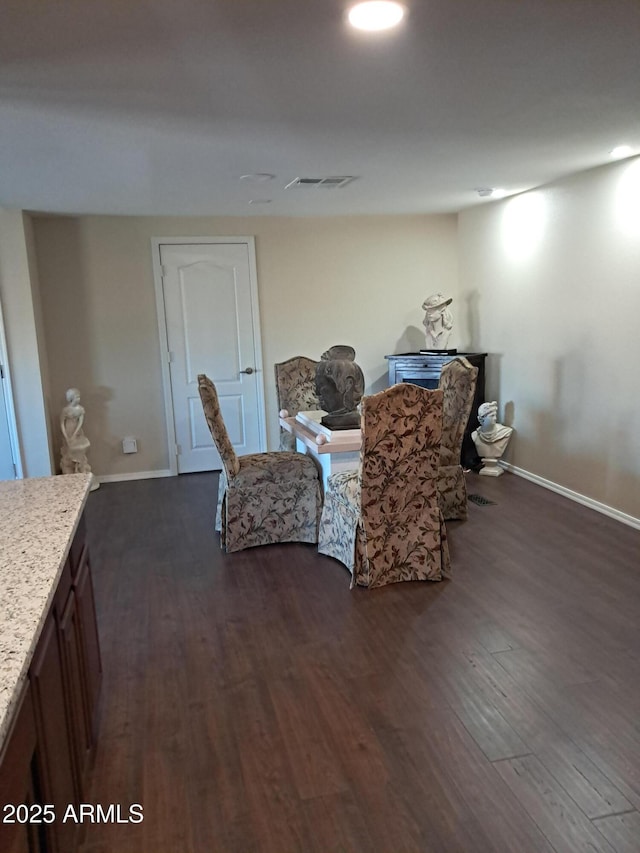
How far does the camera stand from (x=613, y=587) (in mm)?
3264

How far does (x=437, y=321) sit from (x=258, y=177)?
7.86 feet

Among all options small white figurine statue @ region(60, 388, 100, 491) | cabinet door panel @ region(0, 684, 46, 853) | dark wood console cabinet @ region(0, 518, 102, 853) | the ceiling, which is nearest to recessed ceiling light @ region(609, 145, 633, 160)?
the ceiling

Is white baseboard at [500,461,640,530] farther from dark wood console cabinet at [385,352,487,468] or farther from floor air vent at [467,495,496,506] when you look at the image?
floor air vent at [467,495,496,506]

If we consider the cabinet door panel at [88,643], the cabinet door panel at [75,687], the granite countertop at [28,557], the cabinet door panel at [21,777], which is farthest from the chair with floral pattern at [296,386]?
the cabinet door panel at [21,777]

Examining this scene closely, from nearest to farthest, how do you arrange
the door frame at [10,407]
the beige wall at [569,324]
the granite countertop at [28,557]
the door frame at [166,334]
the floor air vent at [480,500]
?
the granite countertop at [28,557] → the beige wall at [569,324] → the floor air vent at [480,500] → the door frame at [10,407] → the door frame at [166,334]

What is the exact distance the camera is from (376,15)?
6.00ft

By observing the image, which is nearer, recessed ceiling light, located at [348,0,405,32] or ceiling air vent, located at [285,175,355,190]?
recessed ceiling light, located at [348,0,405,32]

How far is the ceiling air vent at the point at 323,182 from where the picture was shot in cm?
416

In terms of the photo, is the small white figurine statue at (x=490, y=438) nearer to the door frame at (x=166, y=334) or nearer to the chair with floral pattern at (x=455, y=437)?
the chair with floral pattern at (x=455, y=437)

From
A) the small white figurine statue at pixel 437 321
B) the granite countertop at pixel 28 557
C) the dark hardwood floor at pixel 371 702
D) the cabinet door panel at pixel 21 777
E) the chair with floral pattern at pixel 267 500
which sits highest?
the small white figurine statue at pixel 437 321

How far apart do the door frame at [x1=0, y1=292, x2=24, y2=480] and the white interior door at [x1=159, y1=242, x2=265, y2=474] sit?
1376mm

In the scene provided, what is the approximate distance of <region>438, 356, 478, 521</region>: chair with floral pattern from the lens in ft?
13.8

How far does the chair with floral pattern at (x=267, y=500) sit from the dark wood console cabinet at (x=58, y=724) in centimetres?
158

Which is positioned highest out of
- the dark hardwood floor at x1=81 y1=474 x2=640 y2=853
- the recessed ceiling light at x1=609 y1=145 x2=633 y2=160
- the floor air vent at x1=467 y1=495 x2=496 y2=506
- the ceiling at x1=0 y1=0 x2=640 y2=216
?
the recessed ceiling light at x1=609 y1=145 x2=633 y2=160
